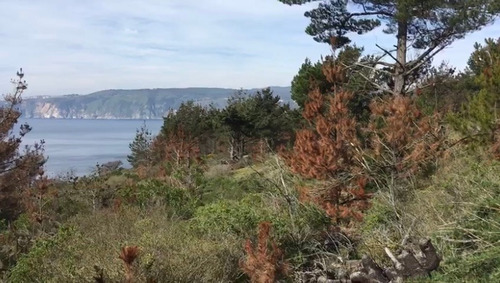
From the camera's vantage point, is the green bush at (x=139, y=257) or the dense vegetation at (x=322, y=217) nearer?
the dense vegetation at (x=322, y=217)

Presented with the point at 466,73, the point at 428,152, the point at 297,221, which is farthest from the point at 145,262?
the point at 466,73

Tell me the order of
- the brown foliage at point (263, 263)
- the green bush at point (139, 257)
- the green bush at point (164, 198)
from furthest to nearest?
1. the green bush at point (164, 198)
2. the brown foliage at point (263, 263)
3. the green bush at point (139, 257)

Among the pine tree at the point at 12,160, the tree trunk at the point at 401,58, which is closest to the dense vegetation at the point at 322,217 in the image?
the tree trunk at the point at 401,58

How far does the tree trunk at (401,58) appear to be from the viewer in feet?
52.4

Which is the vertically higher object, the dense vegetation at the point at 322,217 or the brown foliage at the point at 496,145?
the brown foliage at the point at 496,145

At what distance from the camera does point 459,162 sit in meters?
9.48

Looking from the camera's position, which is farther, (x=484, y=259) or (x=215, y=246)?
(x=215, y=246)

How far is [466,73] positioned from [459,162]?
22.6m

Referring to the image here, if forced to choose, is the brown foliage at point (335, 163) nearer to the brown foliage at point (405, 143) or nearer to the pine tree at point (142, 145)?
the brown foliage at point (405, 143)

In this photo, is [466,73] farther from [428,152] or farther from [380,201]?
[380,201]

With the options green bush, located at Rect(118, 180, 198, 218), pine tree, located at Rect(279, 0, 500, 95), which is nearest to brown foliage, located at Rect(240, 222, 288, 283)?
green bush, located at Rect(118, 180, 198, 218)

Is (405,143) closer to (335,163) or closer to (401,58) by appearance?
A: (335,163)

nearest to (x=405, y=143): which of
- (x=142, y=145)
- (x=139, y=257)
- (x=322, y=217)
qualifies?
(x=322, y=217)

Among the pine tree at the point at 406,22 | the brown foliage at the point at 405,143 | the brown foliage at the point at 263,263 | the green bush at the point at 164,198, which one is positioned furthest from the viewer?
the pine tree at the point at 406,22
